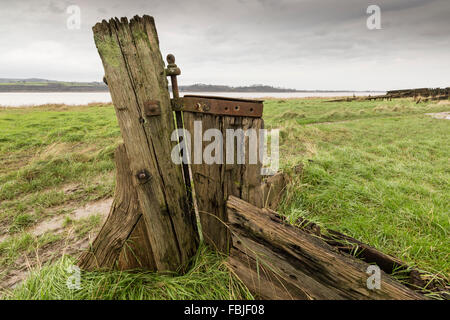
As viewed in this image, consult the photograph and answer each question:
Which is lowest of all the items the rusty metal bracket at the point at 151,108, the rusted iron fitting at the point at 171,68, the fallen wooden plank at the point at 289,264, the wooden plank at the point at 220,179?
the fallen wooden plank at the point at 289,264

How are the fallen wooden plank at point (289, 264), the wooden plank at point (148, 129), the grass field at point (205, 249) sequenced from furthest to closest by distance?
the grass field at point (205, 249) < the wooden plank at point (148, 129) < the fallen wooden plank at point (289, 264)

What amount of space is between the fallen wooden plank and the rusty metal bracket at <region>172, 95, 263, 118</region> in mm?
692

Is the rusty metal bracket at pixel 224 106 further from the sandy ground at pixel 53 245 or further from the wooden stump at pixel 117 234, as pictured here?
the sandy ground at pixel 53 245

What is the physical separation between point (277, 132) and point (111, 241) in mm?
6805

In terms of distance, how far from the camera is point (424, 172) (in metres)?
4.50

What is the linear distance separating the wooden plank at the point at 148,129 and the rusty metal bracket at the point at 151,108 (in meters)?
0.02

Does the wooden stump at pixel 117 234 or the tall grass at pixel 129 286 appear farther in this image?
the wooden stump at pixel 117 234

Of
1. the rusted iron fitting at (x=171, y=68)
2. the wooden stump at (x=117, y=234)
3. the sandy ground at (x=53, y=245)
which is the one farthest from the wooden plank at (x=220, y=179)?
the sandy ground at (x=53, y=245)

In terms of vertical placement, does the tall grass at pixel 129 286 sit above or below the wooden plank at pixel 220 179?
below

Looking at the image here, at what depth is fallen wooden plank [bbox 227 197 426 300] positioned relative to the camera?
1.26 metres

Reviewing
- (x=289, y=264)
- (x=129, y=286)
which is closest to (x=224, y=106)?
(x=289, y=264)

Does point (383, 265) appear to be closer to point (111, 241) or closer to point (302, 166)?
point (111, 241)

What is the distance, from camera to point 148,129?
5.21 feet

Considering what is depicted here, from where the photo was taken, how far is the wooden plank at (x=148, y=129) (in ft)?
4.75
